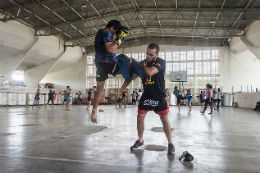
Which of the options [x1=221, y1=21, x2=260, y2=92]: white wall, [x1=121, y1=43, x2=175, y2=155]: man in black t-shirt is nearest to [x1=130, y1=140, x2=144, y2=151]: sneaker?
[x1=121, y1=43, x2=175, y2=155]: man in black t-shirt

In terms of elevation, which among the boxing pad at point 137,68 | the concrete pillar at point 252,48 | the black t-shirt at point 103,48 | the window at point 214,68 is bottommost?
the boxing pad at point 137,68

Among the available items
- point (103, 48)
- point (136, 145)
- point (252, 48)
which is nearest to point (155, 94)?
point (136, 145)

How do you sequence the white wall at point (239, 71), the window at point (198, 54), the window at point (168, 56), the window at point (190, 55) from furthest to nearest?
the window at point (168, 56)
the window at point (190, 55)
the window at point (198, 54)
the white wall at point (239, 71)

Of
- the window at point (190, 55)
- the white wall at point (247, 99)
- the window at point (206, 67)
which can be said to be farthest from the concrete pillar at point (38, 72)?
the white wall at point (247, 99)

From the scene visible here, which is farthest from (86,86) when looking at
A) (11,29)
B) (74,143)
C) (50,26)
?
(74,143)

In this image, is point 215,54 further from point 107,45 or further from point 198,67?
point 107,45

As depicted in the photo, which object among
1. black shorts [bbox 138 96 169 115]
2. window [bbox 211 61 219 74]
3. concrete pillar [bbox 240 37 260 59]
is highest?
concrete pillar [bbox 240 37 260 59]

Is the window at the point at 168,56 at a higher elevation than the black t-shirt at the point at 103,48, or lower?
higher

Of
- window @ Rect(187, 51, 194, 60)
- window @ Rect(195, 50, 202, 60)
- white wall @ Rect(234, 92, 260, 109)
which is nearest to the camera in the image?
white wall @ Rect(234, 92, 260, 109)

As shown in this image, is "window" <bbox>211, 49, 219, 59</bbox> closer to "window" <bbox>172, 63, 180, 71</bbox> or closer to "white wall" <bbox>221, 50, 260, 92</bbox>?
"white wall" <bbox>221, 50, 260, 92</bbox>

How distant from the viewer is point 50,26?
2392cm

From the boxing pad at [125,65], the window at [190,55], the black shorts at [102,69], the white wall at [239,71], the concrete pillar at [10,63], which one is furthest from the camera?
the window at [190,55]

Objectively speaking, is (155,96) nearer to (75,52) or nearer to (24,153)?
(24,153)

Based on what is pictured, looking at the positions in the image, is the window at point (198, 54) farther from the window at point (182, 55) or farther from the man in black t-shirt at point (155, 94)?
the man in black t-shirt at point (155, 94)
